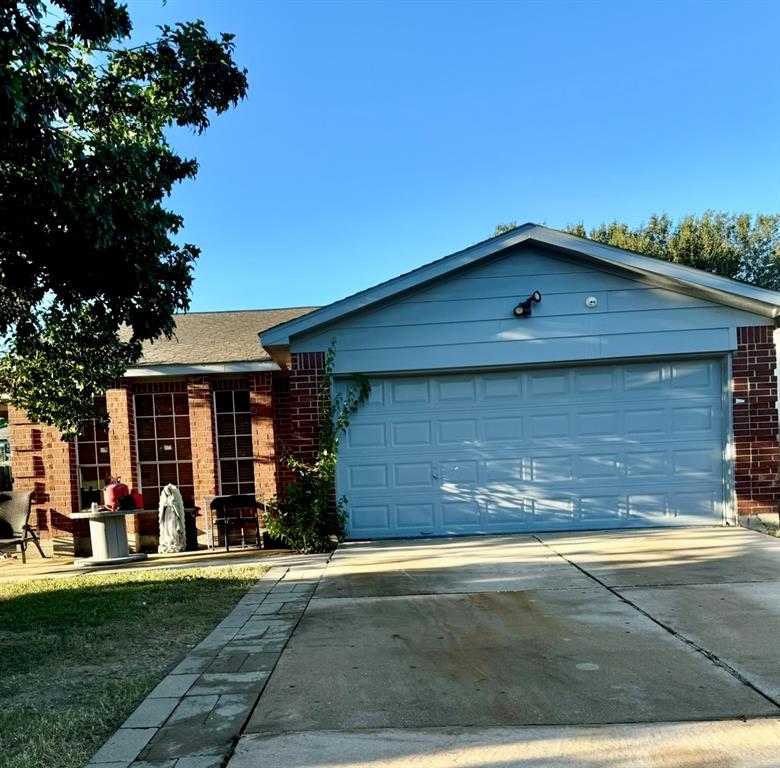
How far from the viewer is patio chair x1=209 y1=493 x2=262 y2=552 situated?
10141 millimetres

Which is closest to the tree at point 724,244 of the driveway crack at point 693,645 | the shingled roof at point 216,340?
the shingled roof at point 216,340

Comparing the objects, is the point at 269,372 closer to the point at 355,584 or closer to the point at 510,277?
the point at 510,277

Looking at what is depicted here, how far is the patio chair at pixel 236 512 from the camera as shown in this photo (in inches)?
399

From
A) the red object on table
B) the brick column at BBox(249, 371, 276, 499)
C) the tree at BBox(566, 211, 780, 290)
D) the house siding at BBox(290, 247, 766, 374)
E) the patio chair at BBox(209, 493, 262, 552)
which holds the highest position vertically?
the tree at BBox(566, 211, 780, 290)

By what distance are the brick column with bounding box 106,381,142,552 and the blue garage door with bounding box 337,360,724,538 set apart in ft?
13.5

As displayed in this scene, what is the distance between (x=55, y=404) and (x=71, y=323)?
47.0 inches

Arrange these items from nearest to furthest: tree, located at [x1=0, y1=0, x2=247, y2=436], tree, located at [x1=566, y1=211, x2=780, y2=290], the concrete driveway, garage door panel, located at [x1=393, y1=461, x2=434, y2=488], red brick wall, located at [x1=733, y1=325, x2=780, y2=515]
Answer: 1. the concrete driveway
2. tree, located at [x1=0, y1=0, x2=247, y2=436]
3. red brick wall, located at [x1=733, y1=325, x2=780, y2=515]
4. garage door panel, located at [x1=393, y1=461, x2=434, y2=488]
5. tree, located at [x1=566, y1=211, x2=780, y2=290]

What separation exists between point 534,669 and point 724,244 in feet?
104

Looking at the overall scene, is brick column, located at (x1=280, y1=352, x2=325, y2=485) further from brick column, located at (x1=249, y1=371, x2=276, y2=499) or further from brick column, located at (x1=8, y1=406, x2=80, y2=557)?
brick column, located at (x1=8, y1=406, x2=80, y2=557)

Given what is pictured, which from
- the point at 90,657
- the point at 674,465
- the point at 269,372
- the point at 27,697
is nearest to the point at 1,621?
the point at 90,657

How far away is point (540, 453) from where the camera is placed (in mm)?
9305

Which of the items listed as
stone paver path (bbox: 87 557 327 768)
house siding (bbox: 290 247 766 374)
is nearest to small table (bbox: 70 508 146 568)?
house siding (bbox: 290 247 766 374)

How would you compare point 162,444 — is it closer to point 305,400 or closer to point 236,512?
point 236,512

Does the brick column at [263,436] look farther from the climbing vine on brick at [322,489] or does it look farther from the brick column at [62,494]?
the brick column at [62,494]
